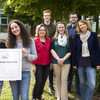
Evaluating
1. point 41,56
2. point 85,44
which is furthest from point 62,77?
point 85,44

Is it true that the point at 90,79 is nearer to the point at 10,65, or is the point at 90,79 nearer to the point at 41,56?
the point at 41,56

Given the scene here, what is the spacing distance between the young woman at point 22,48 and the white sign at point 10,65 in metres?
0.10

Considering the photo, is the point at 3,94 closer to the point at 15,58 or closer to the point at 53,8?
the point at 15,58

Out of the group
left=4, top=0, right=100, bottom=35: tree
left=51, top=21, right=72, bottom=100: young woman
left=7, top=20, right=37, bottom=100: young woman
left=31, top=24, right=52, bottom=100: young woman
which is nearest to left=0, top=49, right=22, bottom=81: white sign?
left=7, top=20, right=37, bottom=100: young woman

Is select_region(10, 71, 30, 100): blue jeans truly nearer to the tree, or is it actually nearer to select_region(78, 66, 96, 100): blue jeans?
select_region(78, 66, 96, 100): blue jeans

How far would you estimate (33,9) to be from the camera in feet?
23.7

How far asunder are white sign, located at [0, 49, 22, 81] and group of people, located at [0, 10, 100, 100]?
4.1 inches

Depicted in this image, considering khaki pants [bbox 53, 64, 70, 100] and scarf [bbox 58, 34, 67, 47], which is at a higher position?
scarf [bbox 58, 34, 67, 47]

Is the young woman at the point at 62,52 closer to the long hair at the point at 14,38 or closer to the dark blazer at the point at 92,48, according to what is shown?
the dark blazer at the point at 92,48

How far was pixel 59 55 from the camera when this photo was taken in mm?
3531

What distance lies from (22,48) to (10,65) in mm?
347

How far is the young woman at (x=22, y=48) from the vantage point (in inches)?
105

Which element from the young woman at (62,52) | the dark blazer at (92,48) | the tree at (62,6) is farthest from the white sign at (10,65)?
the tree at (62,6)

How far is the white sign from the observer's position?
2.58 m
